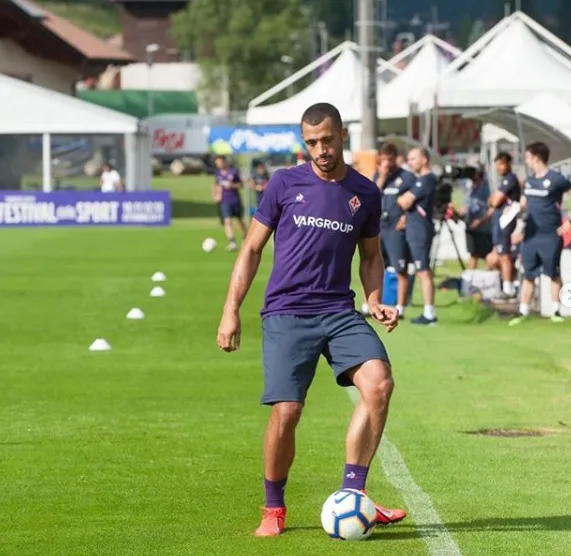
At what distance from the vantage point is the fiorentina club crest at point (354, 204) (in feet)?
26.4

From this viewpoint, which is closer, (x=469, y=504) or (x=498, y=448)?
(x=469, y=504)

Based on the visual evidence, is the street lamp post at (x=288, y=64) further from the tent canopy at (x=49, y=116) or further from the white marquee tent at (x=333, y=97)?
the white marquee tent at (x=333, y=97)

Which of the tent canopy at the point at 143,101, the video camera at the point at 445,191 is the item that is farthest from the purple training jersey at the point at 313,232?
the tent canopy at the point at 143,101

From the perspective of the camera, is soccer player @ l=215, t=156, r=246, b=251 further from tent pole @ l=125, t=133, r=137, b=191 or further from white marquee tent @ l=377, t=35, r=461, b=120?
tent pole @ l=125, t=133, r=137, b=191

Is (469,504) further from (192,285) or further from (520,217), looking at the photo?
(192,285)

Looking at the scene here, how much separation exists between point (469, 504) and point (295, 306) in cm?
158

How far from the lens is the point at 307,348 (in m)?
8.03

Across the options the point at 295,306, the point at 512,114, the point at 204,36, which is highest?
the point at 204,36

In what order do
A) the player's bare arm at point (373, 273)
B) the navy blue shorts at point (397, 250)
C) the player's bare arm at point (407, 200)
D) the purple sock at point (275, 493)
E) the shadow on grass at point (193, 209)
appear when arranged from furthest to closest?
the shadow on grass at point (193, 209) < the navy blue shorts at point (397, 250) < the player's bare arm at point (407, 200) < the player's bare arm at point (373, 273) < the purple sock at point (275, 493)

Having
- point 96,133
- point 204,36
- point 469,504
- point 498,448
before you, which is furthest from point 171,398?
point 204,36

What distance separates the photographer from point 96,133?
48406mm

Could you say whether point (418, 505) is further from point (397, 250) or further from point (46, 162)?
point (46, 162)

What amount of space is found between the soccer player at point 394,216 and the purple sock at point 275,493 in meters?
11.8

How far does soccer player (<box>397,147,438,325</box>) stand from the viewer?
1931cm
